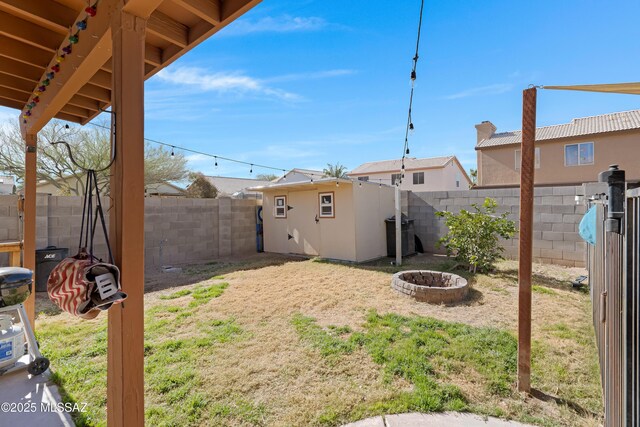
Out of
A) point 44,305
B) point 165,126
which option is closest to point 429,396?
point 44,305

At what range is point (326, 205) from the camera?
7484 mm

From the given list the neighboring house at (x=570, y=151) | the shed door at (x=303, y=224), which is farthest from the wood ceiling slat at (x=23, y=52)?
the neighboring house at (x=570, y=151)

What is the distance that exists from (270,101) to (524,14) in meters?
8.12

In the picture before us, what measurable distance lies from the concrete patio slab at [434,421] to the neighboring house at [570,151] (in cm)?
1539

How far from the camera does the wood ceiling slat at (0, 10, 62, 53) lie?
179 cm

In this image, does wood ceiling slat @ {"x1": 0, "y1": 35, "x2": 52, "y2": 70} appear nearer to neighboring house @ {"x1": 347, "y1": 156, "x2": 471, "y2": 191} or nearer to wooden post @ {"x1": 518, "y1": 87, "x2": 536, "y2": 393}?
wooden post @ {"x1": 518, "y1": 87, "x2": 536, "y2": 393}

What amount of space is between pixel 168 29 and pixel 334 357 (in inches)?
105

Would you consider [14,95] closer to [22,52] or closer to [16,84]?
[16,84]

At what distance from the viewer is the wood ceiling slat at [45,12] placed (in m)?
1.57

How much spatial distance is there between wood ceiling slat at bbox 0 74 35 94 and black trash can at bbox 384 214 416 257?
6.76 meters

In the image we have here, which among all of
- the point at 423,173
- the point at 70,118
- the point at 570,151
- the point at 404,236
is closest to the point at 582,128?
the point at 570,151

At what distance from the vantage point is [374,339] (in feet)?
9.57

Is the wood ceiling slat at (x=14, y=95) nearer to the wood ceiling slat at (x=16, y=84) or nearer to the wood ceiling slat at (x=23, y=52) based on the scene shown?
the wood ceiling slat at (x=16, y=84)

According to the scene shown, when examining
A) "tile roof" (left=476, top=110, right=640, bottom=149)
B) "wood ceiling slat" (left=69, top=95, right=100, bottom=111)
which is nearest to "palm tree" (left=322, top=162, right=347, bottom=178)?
"tile roof" (left=476, top=110, right=640, bottom=149)
